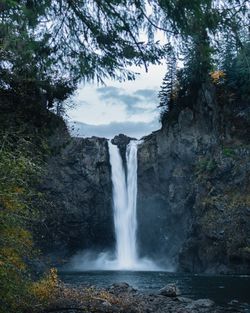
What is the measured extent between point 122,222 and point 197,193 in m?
8.84

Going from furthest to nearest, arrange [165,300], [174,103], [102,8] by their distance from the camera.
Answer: [174,103], [165,300], [102,8]

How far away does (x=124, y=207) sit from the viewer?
4638cm

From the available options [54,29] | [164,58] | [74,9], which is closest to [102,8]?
[74,9]

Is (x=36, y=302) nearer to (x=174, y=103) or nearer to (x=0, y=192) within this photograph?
(x=0, y=192)

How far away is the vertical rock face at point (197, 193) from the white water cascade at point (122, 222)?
726 millimetres

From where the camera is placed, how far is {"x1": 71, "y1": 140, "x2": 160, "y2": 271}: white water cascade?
4553 centimetres

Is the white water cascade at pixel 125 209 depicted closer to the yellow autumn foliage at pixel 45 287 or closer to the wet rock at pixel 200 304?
the wet rock at pixel 200 304

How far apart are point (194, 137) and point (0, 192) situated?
124ft

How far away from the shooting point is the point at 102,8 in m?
8.75

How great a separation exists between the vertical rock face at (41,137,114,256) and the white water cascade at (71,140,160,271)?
0.68 meters

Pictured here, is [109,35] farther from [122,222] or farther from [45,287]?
[122,222]

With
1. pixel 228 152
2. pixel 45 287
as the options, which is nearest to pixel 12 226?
pixel 45 287

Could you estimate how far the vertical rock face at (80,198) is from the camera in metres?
45.0

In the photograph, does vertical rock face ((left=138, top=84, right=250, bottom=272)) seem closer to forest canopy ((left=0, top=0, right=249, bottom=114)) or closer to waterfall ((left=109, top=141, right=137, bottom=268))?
waterfall ((left=109, top=141, right=137, bottom=268))
